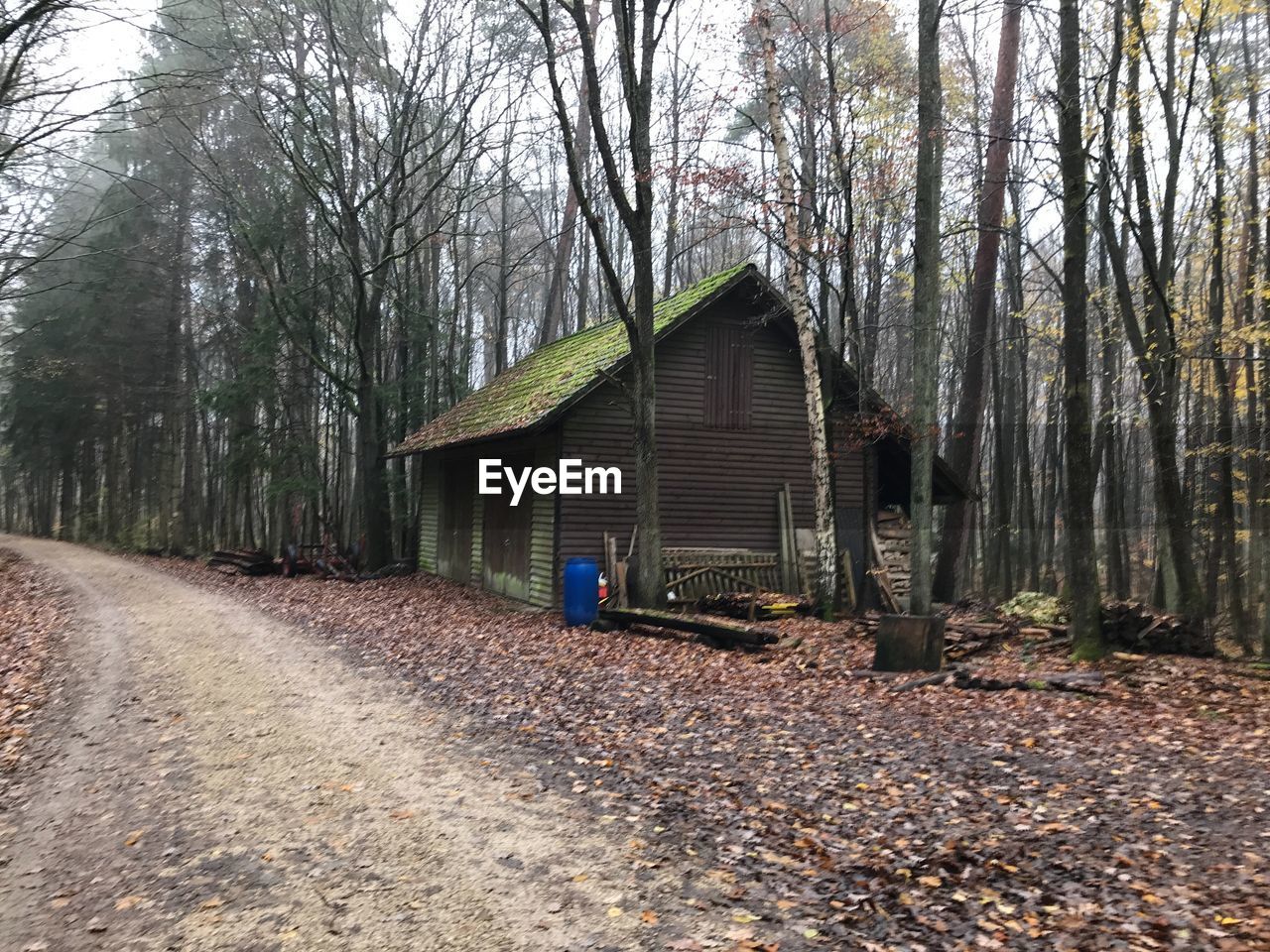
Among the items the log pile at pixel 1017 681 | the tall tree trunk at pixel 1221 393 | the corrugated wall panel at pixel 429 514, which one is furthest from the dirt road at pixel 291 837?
the corrugated wall panel at pixel 429 514

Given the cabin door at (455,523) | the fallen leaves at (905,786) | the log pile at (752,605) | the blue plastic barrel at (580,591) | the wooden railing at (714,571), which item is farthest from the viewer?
the cabin door at (455,523)

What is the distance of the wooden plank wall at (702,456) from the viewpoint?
586 inches

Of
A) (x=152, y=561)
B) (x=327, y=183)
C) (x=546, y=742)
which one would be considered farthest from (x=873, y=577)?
(x=152, y=561)

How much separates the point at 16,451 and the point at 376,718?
96.7ft

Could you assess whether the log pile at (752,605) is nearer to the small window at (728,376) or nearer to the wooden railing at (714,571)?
the wooden railing at (714,571)

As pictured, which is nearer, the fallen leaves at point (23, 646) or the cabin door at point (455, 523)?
the fallen leaves at point (23, 646)

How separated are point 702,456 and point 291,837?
11.7m

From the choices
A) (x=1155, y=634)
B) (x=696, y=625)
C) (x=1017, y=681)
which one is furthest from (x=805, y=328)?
(x=1017, y=681)

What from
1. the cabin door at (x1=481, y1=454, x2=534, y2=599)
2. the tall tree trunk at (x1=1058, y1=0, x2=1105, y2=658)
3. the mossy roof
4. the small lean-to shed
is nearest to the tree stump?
the tall tree trunk at (x1=1058, y1=0, x2=1105, y2=658)

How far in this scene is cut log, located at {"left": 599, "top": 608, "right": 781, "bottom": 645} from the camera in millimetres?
10789

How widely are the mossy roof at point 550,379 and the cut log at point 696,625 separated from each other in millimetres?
3373

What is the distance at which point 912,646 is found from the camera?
31.3ft

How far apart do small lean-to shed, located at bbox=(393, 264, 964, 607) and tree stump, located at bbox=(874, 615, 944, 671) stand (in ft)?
18.8
